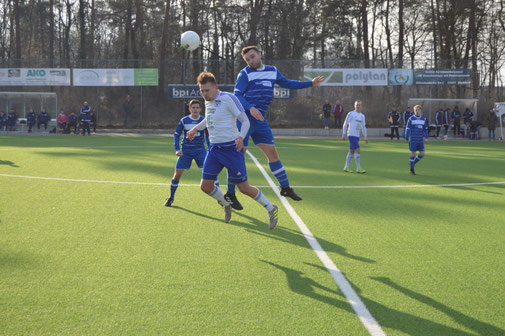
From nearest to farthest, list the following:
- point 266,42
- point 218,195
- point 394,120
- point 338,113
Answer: point 218,195, point 394,120, point 338,113, point 266,42

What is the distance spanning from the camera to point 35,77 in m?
33.8

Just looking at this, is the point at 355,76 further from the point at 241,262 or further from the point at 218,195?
the point at 241,262

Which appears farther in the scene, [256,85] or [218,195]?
[256,85]

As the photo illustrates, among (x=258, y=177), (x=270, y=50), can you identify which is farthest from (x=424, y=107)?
A: (x=258, y=177)

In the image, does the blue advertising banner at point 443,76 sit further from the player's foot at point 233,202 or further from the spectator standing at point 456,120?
the player's foot at point 233,202

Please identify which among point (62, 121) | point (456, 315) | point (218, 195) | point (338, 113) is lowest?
point (456, 315)

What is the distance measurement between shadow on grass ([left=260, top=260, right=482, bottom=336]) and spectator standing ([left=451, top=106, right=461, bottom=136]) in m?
30.7

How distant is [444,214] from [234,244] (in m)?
4.03

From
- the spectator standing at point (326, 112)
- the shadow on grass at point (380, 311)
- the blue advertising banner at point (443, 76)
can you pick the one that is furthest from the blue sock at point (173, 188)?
the blue advertising banner at point (443, 76)

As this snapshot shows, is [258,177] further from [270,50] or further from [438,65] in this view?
[270,50]

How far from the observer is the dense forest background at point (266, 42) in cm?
3406

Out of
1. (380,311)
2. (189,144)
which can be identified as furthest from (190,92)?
(380,311)

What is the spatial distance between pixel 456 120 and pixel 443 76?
3.32 metres

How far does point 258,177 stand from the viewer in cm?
1237
